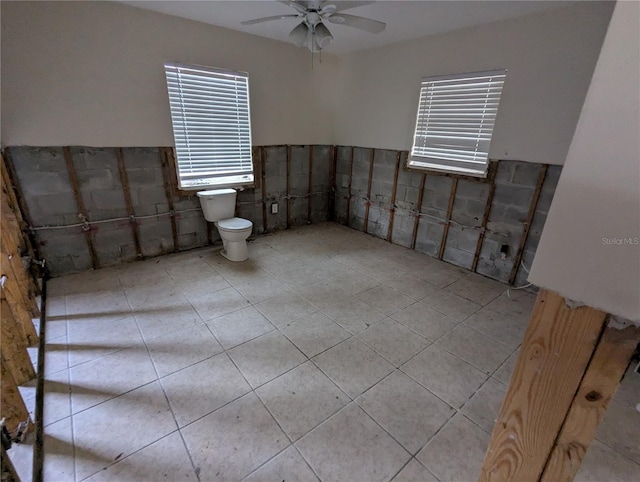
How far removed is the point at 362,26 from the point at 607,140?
7.84 feet

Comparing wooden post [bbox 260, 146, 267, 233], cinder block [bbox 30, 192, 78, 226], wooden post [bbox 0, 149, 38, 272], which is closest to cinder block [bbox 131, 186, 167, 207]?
cinder block [bbox 30, 192, 78, 226]

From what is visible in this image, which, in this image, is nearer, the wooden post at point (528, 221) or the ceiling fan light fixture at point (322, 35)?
the ceiling fan light fixture at point (322, 35)

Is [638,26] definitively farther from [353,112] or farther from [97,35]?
[353,112]

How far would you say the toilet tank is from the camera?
339cm

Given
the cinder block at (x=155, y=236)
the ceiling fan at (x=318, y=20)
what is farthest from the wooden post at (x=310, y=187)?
the cinder block at (x=155, y=236)

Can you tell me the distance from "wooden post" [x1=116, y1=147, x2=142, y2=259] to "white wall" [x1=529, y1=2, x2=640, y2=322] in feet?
11.7

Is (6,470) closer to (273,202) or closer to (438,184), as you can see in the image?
(273,202)

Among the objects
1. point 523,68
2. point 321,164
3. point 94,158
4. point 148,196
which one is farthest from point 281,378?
point 321,164

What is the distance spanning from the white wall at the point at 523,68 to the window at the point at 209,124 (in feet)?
6.26

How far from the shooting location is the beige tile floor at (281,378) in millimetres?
1409

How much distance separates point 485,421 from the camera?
162 centimetres

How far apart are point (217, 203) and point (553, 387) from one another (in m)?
3.40

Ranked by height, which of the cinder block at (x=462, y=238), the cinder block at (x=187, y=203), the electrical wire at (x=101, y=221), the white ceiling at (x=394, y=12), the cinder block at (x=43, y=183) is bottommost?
the cinder block at (x=462, y=238)

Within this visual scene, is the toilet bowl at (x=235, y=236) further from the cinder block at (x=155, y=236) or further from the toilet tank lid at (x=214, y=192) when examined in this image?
the cinder block at (x=155, y=236)
